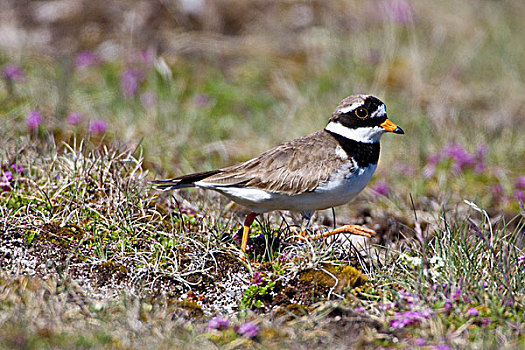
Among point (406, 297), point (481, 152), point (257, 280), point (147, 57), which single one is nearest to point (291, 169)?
point (257, 280)

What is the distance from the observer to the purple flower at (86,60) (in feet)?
34.6

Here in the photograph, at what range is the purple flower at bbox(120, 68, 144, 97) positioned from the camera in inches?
371

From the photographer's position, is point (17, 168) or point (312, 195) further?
point (17, 168)

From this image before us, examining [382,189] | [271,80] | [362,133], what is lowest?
[382,189]

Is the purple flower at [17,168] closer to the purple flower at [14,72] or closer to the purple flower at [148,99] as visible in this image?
the purple flower at [14,72]

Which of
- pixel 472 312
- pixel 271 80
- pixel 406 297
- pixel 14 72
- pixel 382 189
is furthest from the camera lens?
pixel 271 80

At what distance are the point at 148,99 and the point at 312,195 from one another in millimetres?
4843

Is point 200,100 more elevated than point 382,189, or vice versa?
point 200,100

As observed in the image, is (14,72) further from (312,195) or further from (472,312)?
(472,312)

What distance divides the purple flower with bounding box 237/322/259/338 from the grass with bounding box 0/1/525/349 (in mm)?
28

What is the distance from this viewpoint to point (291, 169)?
5.48 meters

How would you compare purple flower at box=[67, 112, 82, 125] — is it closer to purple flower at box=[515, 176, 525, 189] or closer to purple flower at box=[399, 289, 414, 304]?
purple flower at box=[399, 289, 414, 304]

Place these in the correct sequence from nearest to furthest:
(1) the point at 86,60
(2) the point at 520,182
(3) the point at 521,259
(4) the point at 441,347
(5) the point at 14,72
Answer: (4) the point at 441,347
(3) the point at 521,259
(2) the point at 520,182
(5) the point at 14,72
(1) the point at 86,60

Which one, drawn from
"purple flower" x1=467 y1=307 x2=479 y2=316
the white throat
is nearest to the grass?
"purple flower" x1=467 y1=307 x2=479 y2=316
